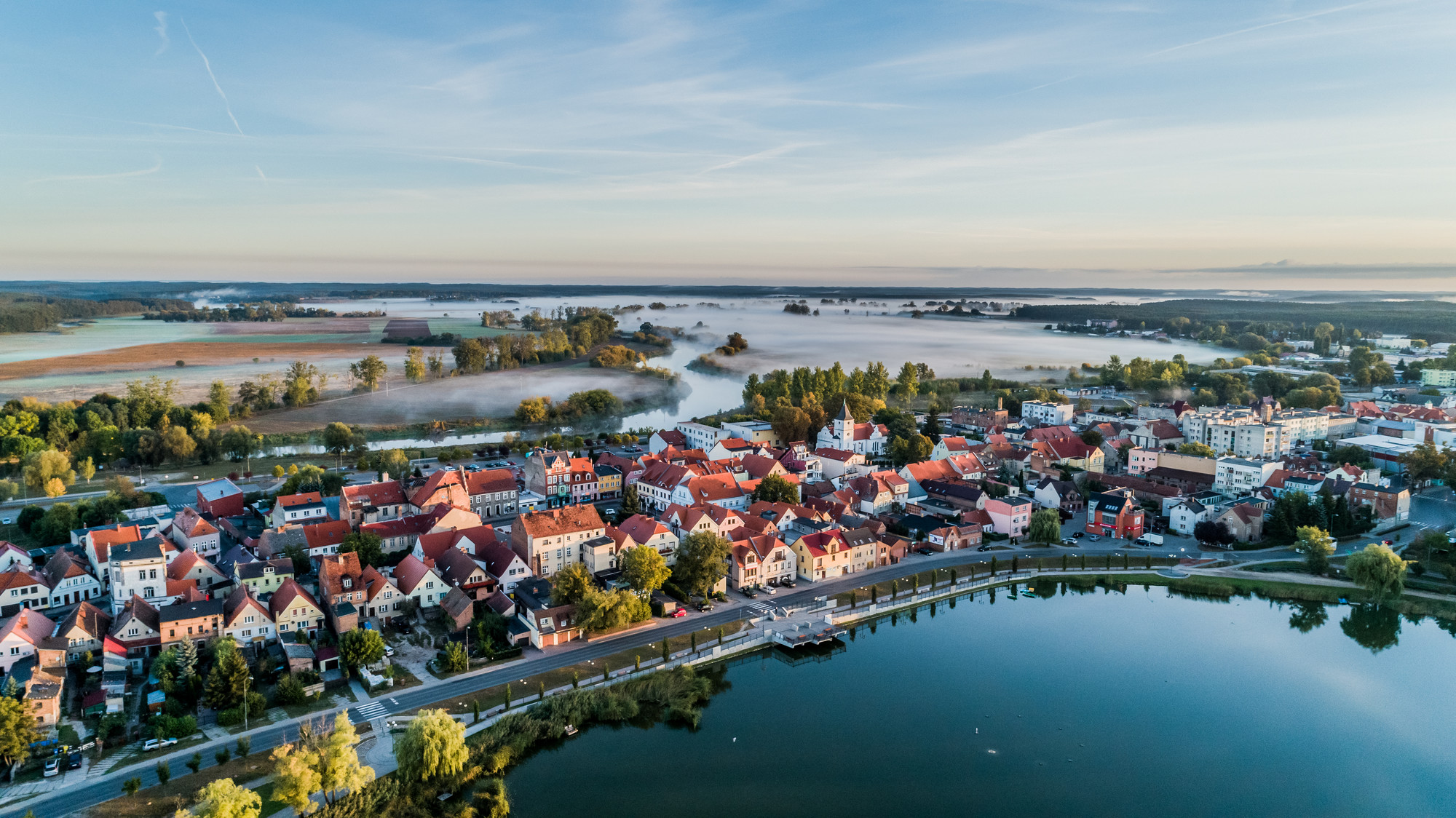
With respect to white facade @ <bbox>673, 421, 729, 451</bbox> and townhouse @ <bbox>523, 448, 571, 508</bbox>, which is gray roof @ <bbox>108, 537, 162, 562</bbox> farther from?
white facade @ <bbox>673, 421, 729, 451</bbox>

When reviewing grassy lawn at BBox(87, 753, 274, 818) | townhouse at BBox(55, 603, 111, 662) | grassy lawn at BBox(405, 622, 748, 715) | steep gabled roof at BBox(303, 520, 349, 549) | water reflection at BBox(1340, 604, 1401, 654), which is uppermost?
steep gabled roof at BBox(303, 520, 349, 549)

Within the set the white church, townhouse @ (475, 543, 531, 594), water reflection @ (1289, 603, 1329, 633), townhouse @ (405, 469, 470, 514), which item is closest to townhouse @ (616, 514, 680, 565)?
townhouse @ (475, 543, 531, 594)

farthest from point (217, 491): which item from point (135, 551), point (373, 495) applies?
point (135, 551)

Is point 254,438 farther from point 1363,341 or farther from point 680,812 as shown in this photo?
point 1363,341

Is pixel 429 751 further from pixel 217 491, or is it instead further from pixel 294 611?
pixel 217 491

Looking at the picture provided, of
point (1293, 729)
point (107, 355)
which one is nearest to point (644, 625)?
point (1293, 729)
